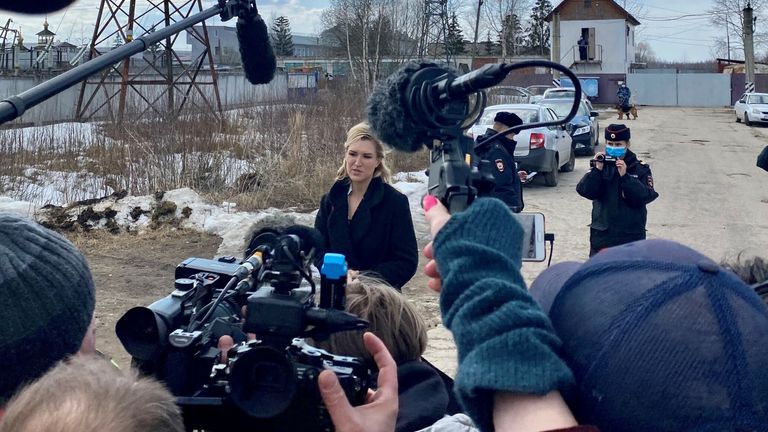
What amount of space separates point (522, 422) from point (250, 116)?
16.2 metres

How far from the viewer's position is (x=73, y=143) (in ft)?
52.1

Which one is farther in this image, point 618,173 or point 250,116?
point 250,116

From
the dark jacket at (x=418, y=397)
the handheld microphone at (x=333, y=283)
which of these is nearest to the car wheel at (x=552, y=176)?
the dark jacket at (x=418, y=397)

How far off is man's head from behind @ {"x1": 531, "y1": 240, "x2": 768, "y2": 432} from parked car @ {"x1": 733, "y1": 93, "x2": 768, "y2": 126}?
3796 cm

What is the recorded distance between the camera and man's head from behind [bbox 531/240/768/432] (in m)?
1.21

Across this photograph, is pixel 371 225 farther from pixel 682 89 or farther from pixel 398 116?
pixel 682 89

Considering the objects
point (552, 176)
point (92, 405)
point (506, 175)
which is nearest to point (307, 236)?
point (92, 405)

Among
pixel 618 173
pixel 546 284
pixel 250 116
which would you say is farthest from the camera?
pixel 250 116

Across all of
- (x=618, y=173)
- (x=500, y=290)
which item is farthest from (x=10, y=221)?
(x=618, y=173)

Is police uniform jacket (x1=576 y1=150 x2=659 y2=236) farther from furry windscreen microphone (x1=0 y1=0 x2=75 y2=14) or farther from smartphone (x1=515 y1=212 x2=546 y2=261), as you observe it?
furry windscreen microphone (x1=0 y1=0 x2=75 y2=14)

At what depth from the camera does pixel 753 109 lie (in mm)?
36312

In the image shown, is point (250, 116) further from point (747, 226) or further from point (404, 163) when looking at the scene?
point (747, 226)

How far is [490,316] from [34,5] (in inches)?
62.7

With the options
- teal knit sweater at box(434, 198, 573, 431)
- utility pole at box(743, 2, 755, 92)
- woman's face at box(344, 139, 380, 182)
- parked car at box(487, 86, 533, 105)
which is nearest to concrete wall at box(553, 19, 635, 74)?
utility pole at box(743, 2, 755, 92)
